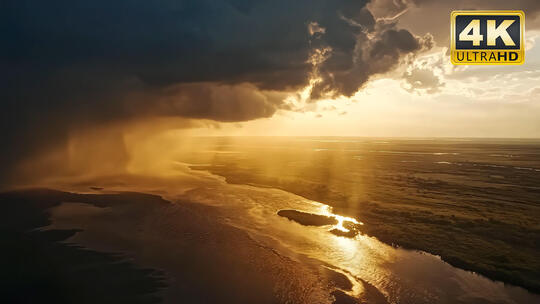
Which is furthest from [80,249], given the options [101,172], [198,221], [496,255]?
[101,172]

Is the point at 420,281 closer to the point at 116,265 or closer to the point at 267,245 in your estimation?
the point at 267,245

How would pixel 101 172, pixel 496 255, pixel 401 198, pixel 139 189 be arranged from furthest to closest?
pixel 101 172 → pixel 139 189 → pixel 401 198 → pixel 496 255

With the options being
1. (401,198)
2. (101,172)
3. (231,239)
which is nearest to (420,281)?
(231,239)

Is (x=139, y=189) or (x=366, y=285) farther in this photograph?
(x=139, y=189)

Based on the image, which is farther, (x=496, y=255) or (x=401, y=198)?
(x=401, y=198)

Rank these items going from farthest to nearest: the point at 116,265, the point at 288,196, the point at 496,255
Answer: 1. the point at 288,196
2. the point at 496,255
3. the point at 116,265

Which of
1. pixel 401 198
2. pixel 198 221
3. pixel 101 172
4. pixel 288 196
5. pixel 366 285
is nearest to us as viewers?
pixel 366 285

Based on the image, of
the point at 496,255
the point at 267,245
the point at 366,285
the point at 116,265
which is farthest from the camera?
the point at 267,245

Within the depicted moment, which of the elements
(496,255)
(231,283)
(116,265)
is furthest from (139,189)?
(496,255)

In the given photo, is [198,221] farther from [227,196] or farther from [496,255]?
[496,255]
